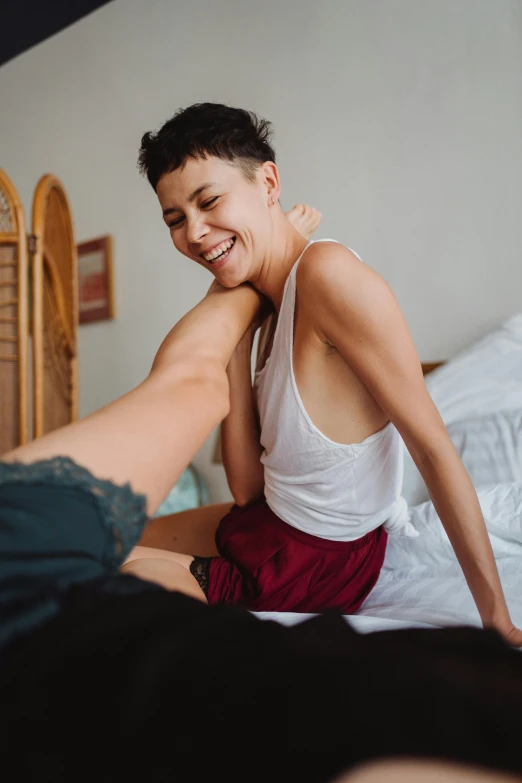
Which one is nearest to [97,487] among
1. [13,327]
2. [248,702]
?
[248,702]

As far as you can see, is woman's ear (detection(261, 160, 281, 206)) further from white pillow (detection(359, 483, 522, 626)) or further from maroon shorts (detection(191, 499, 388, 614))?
white pillow (detection(359, 483, 522, 626))

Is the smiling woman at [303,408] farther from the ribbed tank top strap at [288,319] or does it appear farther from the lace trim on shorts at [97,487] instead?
the lace trim on shorts at [97,487]

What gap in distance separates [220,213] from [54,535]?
0.83m

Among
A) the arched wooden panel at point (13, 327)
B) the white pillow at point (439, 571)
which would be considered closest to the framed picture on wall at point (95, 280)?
the arched wooden panel at point (13, 327)

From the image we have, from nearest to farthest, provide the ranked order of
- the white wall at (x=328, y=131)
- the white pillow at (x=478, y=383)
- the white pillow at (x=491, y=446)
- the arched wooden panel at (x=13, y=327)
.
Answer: the white pillow at (x=491, y=446), the white pillow at (x=478, y=383), the arched wooden panel at (x=13, y=327), the white wall at (x=328, y=131)

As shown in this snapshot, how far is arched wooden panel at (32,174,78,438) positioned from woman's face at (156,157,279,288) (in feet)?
2.86

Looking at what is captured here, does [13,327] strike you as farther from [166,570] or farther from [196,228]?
[166,570]

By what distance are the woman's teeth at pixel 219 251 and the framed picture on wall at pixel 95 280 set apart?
195cm

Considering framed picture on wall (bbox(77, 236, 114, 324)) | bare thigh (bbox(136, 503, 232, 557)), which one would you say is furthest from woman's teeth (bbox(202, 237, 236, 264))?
framed picture on wall (bbox(77, 236, 114, 324))

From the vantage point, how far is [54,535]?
0.43 m

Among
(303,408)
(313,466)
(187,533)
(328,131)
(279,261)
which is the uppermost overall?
(328,131)

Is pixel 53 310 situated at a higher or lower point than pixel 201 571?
higher

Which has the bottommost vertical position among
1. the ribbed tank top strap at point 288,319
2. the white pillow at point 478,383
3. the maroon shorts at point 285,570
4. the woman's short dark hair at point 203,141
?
the maroon shorts at point 285,570

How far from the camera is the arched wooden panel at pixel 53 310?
1905 mm
